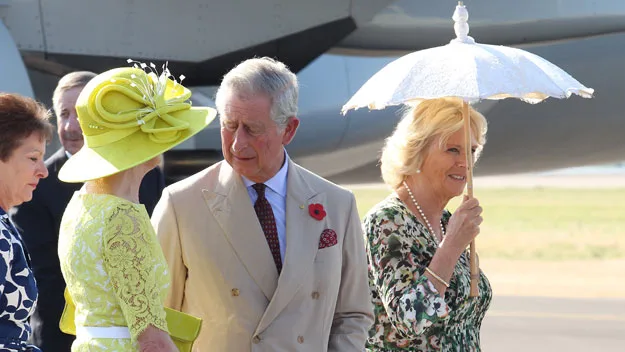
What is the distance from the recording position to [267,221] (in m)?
3.03

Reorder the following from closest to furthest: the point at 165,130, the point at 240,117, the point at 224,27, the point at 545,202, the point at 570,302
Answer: the point at 165,130 < the point at 240,117 < the point at 224,27 < the point at 570,302 < the point at 545,202

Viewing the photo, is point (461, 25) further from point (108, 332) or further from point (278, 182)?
point (108, 332)

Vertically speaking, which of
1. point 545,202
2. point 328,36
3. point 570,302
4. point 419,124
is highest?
point 419,124

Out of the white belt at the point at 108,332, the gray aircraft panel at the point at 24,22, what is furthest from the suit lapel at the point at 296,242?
the gray aircraft panel at the point at 24,22

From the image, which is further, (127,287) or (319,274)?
(319,274)

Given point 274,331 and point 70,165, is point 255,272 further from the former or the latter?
point 70,165

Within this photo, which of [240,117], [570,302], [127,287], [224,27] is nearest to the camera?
[127,287]

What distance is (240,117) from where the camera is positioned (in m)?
2.90

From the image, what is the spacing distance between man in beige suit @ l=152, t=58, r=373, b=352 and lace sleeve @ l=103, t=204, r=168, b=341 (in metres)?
0.47

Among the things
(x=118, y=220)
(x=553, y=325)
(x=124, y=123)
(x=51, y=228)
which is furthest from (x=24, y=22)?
(x=118, y=220)

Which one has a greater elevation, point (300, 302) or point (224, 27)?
point (300, 302)

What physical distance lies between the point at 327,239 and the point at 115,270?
2.41 ft

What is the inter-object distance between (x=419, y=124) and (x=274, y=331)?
0.98 metres

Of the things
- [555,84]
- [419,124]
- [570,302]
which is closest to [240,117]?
[419,124]
